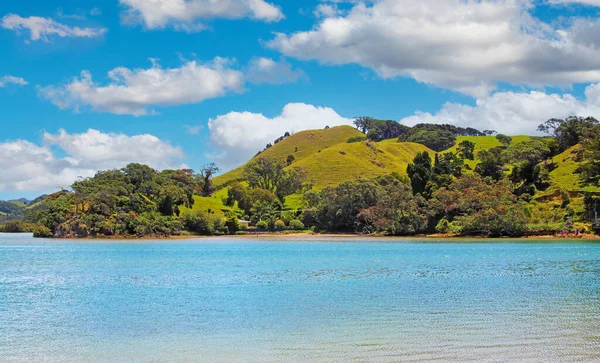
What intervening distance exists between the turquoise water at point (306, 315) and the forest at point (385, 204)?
5713cm

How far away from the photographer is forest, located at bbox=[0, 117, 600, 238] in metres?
97.8

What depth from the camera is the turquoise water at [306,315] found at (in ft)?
57.6

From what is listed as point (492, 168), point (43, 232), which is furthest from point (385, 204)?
point (43, 232)

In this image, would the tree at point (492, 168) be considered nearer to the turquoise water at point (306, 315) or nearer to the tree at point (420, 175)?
the tree at point (420, 175)

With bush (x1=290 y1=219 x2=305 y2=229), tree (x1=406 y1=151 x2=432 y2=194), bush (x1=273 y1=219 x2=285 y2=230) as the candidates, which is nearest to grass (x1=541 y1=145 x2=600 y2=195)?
tree (x1=406 y1=151 x2=432 y2=194)

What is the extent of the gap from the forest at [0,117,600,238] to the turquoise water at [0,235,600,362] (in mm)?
57133

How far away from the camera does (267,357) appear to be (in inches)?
665

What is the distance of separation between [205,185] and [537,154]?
10552 cm

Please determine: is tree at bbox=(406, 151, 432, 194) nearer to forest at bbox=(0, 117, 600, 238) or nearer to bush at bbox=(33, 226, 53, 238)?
forest at bbox=(0, 117, 600, 238)

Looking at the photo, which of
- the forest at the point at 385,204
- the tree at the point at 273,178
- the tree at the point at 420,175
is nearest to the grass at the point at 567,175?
the forest at the point at 385,204

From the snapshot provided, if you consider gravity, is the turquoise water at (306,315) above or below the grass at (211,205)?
below

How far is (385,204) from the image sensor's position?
115 m

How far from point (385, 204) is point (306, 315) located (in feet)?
305

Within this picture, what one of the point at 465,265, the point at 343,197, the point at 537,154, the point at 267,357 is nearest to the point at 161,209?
the point at 343,197
